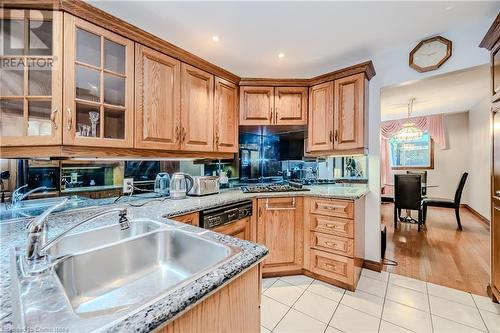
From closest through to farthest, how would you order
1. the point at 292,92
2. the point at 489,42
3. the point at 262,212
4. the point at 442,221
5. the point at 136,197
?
1. the point at 489,42
2. the point at 136,197
3. the point at 262,212
4. the point at 292,92
5. the point at 442,221

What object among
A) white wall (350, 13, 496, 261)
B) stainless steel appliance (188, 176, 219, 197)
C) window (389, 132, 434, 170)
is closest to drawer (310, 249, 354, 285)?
white wall (350, 13, 496, 261)

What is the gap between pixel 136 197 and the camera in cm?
199

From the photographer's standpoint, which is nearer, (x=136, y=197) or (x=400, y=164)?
(x=136, y=197)

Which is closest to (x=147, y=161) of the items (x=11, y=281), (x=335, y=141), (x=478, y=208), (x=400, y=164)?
(x=11, y=281)

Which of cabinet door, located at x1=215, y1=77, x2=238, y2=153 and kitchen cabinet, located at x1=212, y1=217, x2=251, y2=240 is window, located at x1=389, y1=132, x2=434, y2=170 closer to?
cabinet door, located at x1=215, y1=77, x2=238, y2=153

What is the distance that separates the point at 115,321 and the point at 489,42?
9.50 ft

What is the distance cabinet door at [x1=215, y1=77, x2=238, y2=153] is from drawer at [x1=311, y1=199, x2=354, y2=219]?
1.10m

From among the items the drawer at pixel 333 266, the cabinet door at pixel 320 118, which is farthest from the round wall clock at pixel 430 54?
the drawer at pixel 333 266

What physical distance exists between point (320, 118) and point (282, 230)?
1.34 meters

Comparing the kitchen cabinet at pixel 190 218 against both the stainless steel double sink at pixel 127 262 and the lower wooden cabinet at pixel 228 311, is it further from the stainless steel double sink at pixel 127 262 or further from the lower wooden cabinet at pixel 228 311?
the lower wooden cabinet at pixel 228 311

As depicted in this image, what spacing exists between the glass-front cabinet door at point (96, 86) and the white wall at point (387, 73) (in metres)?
2.27

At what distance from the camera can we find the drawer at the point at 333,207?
2.08 metres

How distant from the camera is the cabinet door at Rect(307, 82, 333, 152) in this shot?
2465 millimetres

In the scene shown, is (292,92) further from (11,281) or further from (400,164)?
(400,164)
